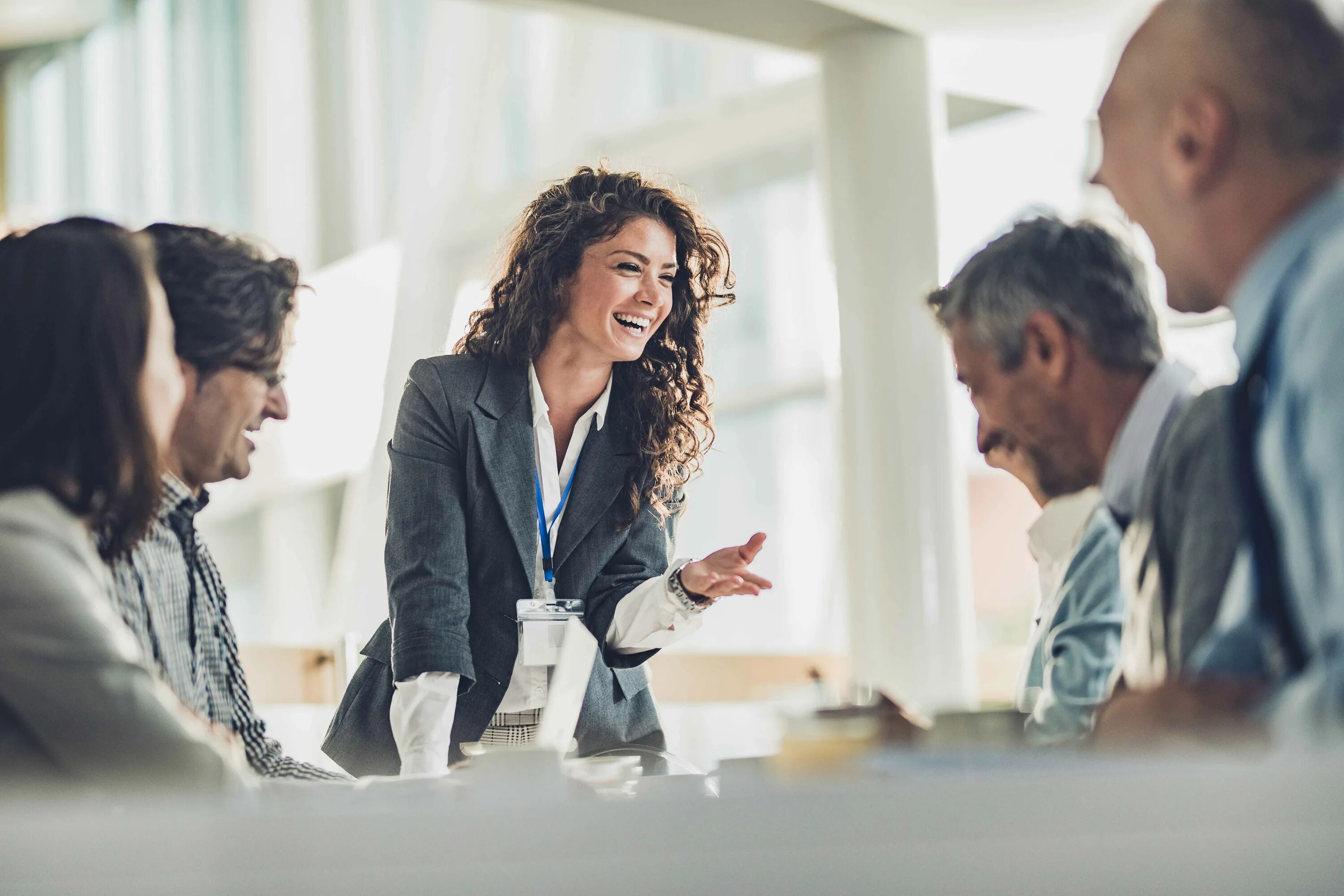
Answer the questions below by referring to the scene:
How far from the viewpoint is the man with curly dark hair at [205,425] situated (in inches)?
59.5

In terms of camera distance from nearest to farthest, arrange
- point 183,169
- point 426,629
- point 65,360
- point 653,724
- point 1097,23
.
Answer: point 65,360 → point 426,629 → point 653,724 → point 1097,23 → point 183,169

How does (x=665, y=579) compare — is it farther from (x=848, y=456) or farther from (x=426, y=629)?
(x=848, y=456)

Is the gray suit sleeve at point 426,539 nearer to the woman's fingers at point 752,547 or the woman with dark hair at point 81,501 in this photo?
the woman's fingers at point 752,547

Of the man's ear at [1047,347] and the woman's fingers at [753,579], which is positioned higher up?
the man's ear at [1047,347]

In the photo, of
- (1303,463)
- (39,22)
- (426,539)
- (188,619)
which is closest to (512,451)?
(426,539)

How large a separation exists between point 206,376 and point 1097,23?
1.67 m

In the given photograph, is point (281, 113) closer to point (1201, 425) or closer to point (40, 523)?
point (40, 523)

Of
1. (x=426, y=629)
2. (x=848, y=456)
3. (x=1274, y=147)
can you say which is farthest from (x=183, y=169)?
(x=1274, y=147)

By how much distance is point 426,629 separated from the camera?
1.98 meters

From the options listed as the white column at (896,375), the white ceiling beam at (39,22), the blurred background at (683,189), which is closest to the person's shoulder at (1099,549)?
the blurred background at (683,189)

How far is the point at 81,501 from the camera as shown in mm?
1398

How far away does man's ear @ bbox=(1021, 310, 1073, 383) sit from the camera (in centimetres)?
149

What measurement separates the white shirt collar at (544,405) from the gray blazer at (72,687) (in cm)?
84

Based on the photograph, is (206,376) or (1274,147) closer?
(1274,147)
